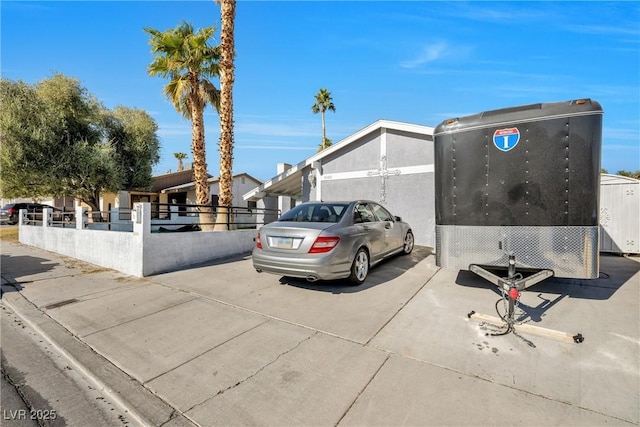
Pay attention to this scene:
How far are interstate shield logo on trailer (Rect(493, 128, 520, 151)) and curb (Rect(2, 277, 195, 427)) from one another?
4.87 meters

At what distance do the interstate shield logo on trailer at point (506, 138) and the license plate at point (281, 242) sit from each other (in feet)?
Result: 11.5

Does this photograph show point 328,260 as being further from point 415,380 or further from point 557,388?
point 557,388

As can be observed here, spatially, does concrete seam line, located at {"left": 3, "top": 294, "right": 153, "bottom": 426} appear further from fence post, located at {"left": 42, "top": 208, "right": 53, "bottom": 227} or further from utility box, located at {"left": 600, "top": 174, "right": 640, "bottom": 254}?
utility box, located at {"left": 600, "top": 174, "right": 640, "bottom": 254}

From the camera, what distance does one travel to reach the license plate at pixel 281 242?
204 inches

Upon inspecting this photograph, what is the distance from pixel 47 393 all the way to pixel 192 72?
456 inches

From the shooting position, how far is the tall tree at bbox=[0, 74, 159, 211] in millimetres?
13812

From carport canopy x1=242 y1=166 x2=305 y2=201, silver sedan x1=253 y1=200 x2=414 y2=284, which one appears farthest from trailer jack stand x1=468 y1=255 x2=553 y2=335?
carport canopy x1=242 y1=166 x2=305 y2=201

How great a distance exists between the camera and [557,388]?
2723 millimetres

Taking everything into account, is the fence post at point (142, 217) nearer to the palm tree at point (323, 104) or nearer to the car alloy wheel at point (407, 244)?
the car alloy wheel at point (407, 244)

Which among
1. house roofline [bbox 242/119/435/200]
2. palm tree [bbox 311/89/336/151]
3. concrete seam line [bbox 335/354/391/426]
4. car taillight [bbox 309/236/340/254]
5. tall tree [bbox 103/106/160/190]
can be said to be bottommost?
concrete seam line [bbox 335/354/391/426]

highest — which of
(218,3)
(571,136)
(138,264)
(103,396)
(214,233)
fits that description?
(218,3)

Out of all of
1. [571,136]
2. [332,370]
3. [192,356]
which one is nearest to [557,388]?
[332,370]

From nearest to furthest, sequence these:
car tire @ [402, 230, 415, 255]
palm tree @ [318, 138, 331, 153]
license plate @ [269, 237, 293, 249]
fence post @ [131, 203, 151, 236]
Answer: license plate @ [269, 237, 293, 249], fence post @ [131, 203, 151, 236], car tire @ [402, 230, 415, 255], palm tree @ [318, 138, 331, 153]

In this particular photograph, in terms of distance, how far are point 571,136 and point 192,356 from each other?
5379mm
